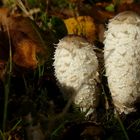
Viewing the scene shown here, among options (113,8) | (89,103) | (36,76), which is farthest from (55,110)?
(113,8)

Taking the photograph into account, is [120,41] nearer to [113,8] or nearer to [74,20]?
[74,20]

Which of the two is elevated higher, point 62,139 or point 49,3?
point 49,3

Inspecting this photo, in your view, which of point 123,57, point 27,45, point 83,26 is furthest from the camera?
point 83,26

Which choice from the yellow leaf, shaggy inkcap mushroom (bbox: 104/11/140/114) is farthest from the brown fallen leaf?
shaggy inkcap mushroom (bbox: 104/11/140/114)

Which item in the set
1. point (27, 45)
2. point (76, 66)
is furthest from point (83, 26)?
point (76, 66)

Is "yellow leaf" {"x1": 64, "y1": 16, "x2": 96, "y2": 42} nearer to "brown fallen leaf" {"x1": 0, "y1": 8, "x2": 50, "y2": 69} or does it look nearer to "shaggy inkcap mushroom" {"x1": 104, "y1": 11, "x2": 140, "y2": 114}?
"brown fallen leaf" {"x1": 0, "y1": 8, "x2": 50, "y2": 69}

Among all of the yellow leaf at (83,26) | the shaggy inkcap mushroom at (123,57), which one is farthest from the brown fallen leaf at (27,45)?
the shaggy inkcap mushroom at (123,57)

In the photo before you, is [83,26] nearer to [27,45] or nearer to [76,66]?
[27,45]
